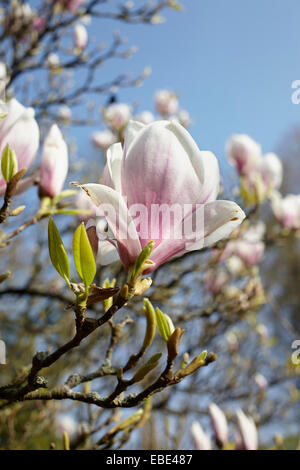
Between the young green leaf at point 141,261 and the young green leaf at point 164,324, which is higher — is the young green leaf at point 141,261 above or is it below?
above

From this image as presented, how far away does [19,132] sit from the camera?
481 millimetres

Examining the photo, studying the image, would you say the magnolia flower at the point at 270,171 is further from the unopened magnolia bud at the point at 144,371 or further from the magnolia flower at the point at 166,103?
the magnolia flower at the point at 166,103

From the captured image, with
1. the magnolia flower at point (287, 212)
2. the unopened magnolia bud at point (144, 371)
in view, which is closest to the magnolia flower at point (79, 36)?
the magnolia flower at point (287, 212)

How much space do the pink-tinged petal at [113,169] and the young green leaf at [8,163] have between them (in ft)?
0.37

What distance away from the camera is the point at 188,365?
0.41 meters

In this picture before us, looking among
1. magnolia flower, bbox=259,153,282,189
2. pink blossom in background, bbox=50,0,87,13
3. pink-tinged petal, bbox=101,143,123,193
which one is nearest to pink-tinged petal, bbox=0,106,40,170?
pink-tinged petal, bbox=101,143,123,193

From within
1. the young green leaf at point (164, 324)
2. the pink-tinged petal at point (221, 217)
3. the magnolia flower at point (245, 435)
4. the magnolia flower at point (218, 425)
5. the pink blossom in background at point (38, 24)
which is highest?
the pink blossom in background at point (38, 24)

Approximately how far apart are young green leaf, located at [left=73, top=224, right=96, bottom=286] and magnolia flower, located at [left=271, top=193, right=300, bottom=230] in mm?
1065

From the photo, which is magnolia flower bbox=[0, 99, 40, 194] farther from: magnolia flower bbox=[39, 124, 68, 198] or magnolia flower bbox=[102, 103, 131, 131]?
magnolia flower bbox=[102, 103, 131, 131]


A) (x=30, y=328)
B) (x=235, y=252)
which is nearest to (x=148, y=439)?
(x=30, y=328)

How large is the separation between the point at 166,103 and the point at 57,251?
7.69ft

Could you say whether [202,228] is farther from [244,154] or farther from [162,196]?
[244,154]

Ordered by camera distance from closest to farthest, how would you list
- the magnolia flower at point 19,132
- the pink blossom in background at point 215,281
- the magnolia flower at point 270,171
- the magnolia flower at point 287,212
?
the magnolia flower at point 19,132, the magnolia flower at point 270,171, the magnolia flower at point 287,212, the pink blossom in background at point 215,281

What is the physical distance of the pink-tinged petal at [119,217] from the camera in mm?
363
